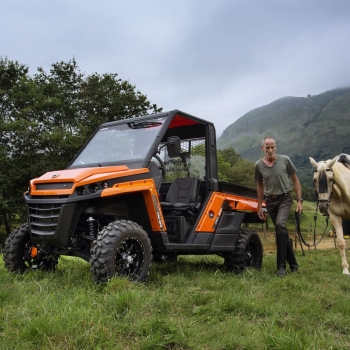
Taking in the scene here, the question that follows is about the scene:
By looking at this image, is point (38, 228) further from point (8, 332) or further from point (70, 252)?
point (8, 332)

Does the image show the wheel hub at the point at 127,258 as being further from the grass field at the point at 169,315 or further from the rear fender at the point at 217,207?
the rear fender at the point at 217,207

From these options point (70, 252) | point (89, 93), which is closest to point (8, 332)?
point (70, 252)

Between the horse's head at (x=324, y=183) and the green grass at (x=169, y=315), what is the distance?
2052mm

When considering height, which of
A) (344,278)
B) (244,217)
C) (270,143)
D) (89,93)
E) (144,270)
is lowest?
(344,278)

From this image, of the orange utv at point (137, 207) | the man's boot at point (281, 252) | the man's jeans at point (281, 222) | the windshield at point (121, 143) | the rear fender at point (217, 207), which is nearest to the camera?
the orange utv at point (137, 207)

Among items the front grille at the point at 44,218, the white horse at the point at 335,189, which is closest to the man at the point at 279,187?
the white horse at the point at 335,189

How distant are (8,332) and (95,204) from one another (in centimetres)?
204

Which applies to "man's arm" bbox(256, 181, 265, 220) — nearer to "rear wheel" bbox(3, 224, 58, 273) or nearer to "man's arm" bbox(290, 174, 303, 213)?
"man's arm" bbox(290, 174, 303, 213)

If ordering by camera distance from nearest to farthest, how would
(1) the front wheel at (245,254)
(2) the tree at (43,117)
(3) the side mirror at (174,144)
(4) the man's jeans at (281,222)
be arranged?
(3) the side mirror at (174,144)
(4) the man's jeans at (281,222)
(1) the front wheel at (245,254)
(2) the tree at (43,117)

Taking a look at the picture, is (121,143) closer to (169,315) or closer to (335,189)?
(169,315)

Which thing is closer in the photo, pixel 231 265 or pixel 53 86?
pixel 231 265

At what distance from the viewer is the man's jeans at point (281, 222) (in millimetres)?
6083

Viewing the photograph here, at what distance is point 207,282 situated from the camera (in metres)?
4.69

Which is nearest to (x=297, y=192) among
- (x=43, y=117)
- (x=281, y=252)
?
(x=281, y=252)
